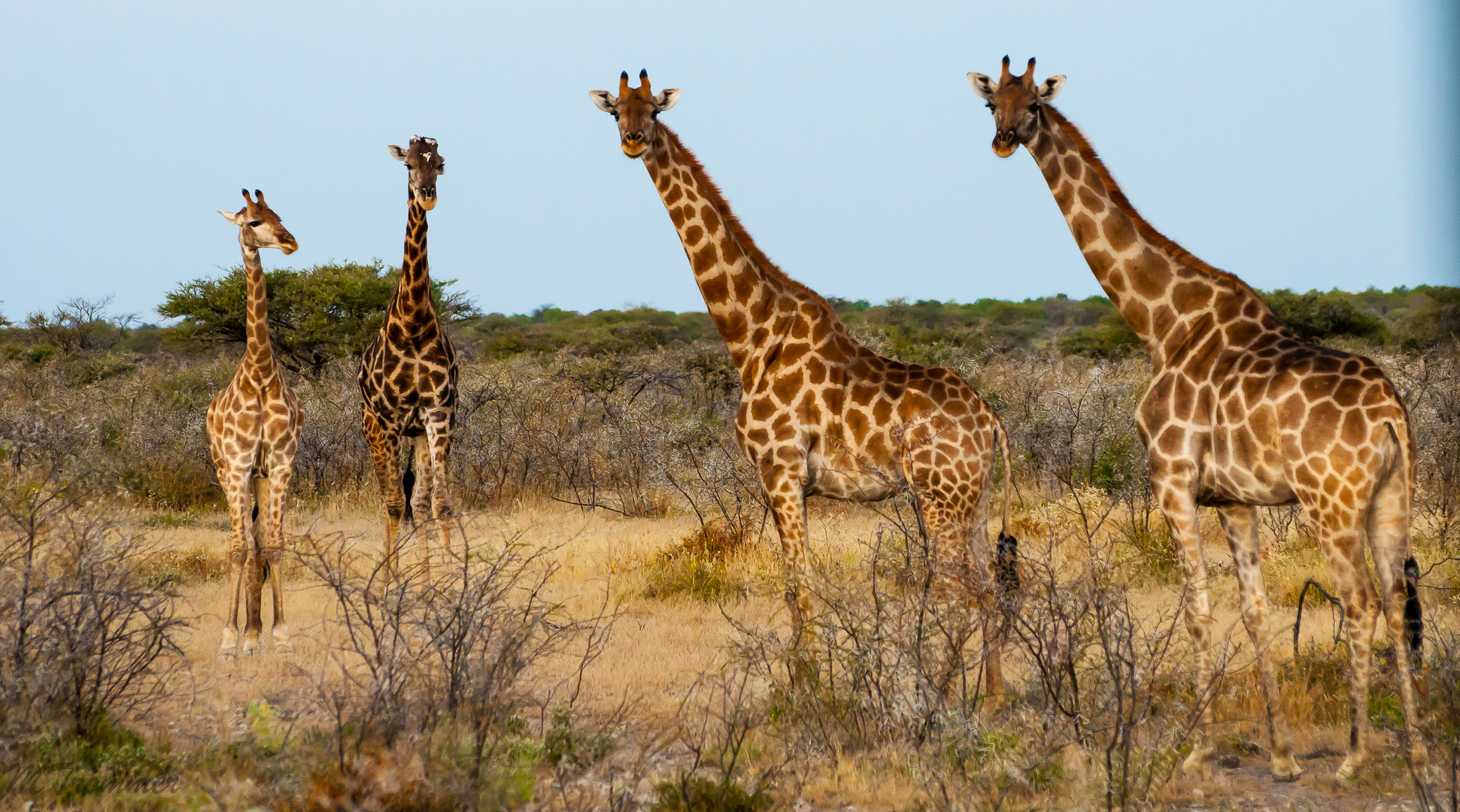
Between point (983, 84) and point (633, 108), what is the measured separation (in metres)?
1.86

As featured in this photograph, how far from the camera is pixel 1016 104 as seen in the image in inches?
214

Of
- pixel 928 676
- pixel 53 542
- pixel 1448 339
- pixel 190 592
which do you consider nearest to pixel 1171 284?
pixel 928 676

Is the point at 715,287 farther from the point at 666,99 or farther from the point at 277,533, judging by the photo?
the point at 277,533

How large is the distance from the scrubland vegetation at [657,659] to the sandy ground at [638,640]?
0.09 ft

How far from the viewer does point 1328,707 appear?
18.1 feet

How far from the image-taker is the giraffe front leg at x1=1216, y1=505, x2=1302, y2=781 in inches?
183

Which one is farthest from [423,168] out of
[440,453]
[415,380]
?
[440,453]

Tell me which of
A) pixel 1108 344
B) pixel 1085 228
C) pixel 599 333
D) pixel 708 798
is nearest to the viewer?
pixel 708 798

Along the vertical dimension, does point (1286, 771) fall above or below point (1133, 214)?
below

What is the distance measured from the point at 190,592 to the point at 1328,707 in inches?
280

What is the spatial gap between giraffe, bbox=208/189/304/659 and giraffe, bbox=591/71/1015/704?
2.49 metres

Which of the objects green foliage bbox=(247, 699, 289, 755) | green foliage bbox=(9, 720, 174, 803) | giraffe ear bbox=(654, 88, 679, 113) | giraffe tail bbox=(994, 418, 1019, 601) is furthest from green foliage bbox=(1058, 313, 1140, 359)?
green foliage bbox=(9, 720, 174, 803)

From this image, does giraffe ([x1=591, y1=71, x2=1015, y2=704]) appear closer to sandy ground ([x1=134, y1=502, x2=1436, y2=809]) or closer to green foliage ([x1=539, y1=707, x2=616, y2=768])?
sandy ground ([x1=134, y1=502, x2=1436, y2=809])

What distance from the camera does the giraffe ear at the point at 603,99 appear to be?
634 centimetres
